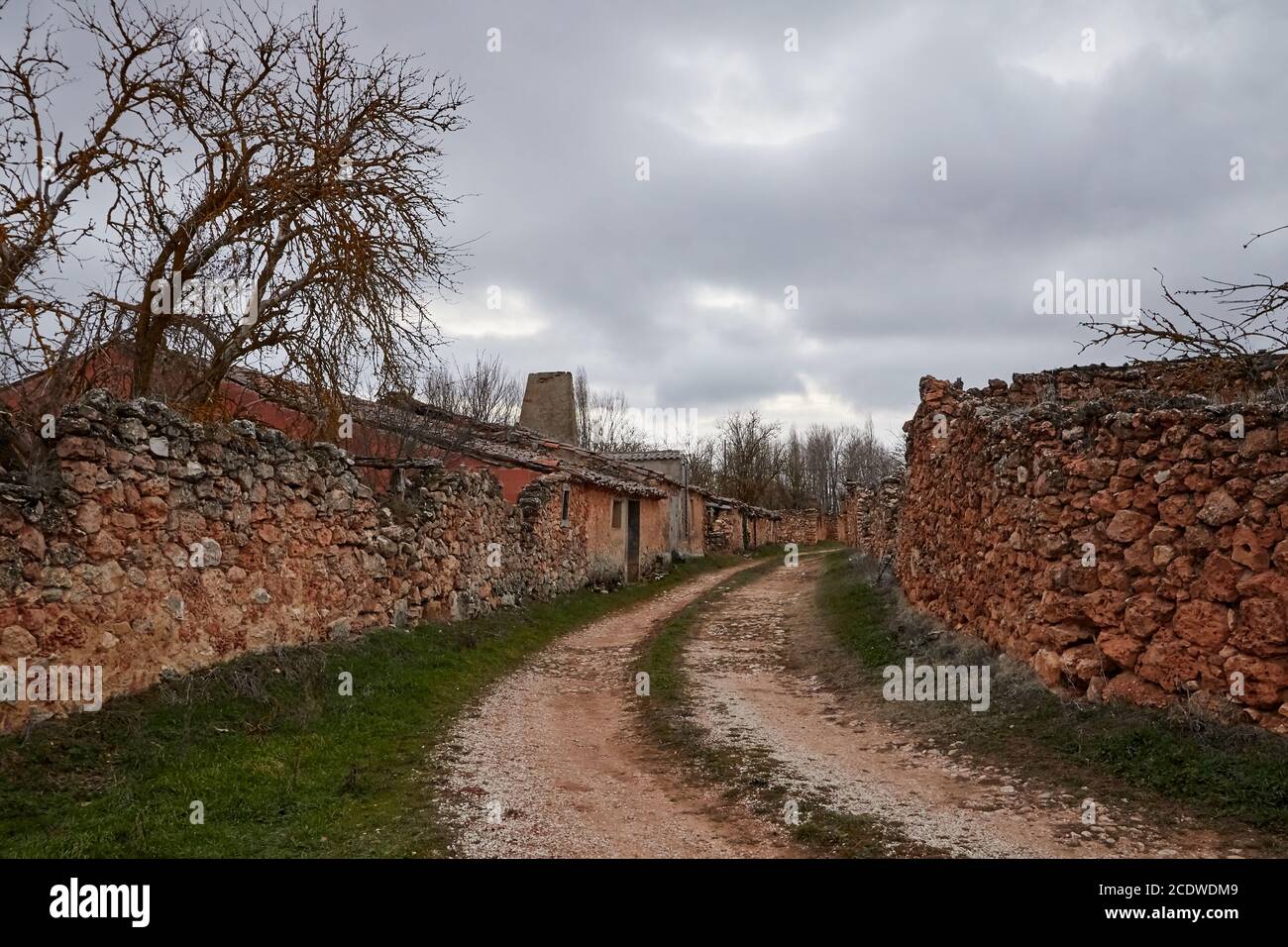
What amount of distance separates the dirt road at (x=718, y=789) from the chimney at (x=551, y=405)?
1904cm

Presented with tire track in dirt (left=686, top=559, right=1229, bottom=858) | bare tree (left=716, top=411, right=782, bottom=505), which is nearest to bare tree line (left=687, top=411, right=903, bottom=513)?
bare tree (left=716, top=411, right=782, bottom=505)

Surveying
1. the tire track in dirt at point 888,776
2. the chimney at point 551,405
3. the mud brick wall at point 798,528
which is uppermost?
the chimney at point 551,405

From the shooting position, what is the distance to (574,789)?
241 inches

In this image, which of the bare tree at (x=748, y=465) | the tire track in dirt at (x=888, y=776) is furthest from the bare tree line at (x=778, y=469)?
the tire track in dirt at (x=888, y=776)

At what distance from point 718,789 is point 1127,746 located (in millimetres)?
2888

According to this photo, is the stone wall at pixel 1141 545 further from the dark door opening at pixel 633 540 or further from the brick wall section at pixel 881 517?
the dark door opening at pixel 633 540

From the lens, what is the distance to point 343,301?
10234mm

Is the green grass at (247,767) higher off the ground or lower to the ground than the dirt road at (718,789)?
higher

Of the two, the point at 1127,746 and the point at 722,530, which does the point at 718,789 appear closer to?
the point at 1127,746

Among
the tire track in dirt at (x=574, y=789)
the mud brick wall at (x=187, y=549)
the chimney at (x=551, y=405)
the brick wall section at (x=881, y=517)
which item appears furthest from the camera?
the chimney at (x=551, y=405)

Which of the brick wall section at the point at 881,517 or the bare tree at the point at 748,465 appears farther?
the bare tree at the point at 748,465

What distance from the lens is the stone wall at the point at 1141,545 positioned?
5.93 meters

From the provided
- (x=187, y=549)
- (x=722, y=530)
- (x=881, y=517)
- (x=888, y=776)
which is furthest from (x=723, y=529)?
(x=888, y=776)

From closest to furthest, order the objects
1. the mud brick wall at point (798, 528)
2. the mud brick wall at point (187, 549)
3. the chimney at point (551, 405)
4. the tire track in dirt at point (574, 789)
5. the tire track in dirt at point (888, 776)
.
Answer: the tire track in dirt at point (888, 776) → the tire track in dirt at point (574, 789) → the mud brick wall at point (187, 549) → the chimney at point (551, 405) → the mud brick wall at point (798, 528)
